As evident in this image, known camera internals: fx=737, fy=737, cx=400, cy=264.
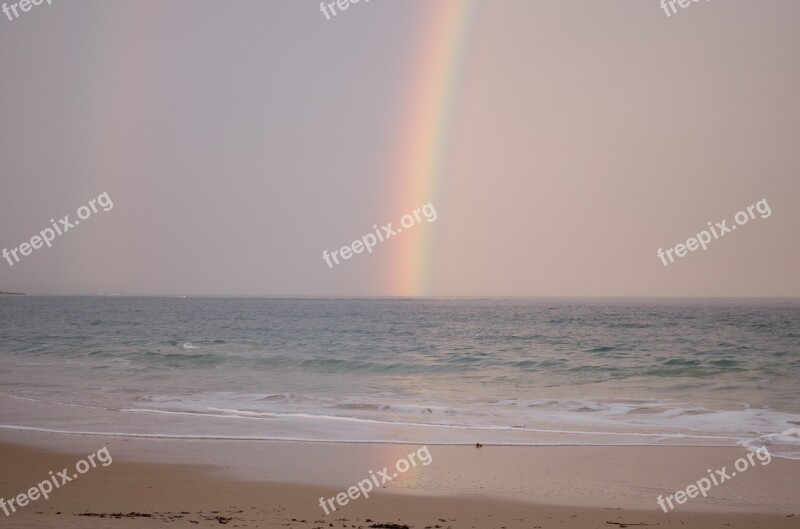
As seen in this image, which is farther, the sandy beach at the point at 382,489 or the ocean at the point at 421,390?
the ocean at the point at 421,390

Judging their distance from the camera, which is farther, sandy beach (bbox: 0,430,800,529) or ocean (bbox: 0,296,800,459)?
ocean (bbox: 0,296,800,459)

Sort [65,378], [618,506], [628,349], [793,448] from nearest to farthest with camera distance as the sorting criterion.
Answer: [618,506] < [793,448] < [65,378] < [628,349]

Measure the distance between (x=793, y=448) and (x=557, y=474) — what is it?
5.11 metres

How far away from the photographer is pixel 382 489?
384 inches

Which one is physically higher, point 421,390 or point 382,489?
point 382,489

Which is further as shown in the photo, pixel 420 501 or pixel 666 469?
pixel 666 469

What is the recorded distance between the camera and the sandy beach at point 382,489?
27.0ft

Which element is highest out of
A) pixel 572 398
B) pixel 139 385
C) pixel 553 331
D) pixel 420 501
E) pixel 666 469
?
pixel 139 385

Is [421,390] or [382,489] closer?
[382,489]

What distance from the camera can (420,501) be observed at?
29.9ft

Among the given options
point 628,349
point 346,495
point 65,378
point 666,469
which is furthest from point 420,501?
point 628,349

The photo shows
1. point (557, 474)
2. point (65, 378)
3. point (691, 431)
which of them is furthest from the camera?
point (65, 378)

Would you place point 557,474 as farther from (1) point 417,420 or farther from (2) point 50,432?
(2) point 50,432

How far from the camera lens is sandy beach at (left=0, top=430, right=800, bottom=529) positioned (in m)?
8.24
